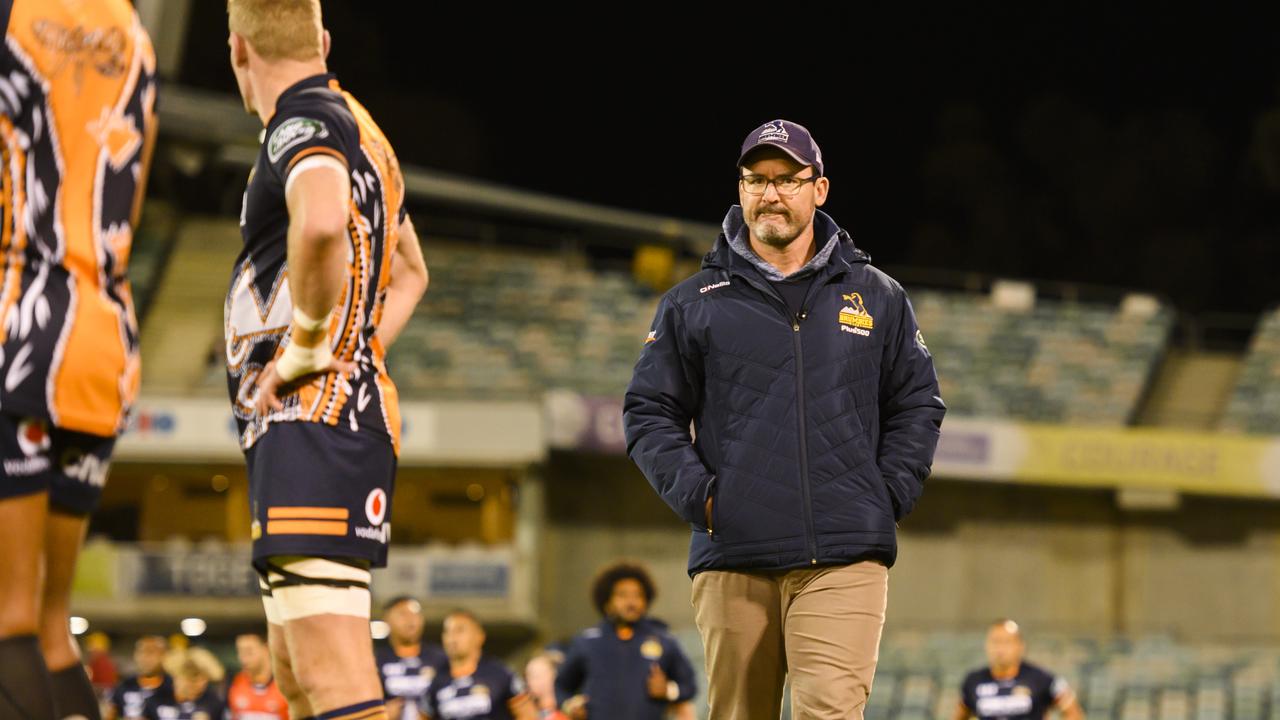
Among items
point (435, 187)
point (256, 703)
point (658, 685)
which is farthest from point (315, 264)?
point (435, 187)

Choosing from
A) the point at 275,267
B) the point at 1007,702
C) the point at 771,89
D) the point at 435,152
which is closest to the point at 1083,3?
the point at 771,89

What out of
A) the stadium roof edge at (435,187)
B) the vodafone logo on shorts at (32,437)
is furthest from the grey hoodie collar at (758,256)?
the stadium roof edge at (435,187)

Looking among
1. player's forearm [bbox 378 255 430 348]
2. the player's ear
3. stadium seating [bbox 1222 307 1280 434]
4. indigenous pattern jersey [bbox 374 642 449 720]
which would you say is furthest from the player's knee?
stadium seating [bbox 1222 307 1280 434]

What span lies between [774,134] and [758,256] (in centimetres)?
37

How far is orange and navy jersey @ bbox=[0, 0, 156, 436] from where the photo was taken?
113 inches

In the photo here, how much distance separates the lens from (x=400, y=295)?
418 centimetres

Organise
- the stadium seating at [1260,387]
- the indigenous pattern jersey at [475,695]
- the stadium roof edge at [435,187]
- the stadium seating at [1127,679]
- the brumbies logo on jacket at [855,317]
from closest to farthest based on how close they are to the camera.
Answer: the brumbies logo on jacket at [855,317] < the indigenous pattern jersey at [475,695] < the stadium seating at [1127,679] < the stadium roof edge at [435,187] < the stadium seating at [1260,387]

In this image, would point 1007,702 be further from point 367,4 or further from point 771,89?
point 367,4

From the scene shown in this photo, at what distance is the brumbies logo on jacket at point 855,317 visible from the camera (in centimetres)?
479

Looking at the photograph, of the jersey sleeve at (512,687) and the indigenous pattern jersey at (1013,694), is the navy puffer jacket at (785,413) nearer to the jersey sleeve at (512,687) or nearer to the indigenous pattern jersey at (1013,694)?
the jersey sleeve at (512,687)

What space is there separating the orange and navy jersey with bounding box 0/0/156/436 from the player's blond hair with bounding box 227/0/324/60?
742 millimetres

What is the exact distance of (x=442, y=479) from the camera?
26.5m

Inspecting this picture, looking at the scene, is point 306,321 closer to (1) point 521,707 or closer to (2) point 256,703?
(1) point 521,707

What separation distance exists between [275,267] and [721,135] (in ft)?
112
